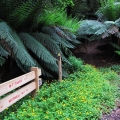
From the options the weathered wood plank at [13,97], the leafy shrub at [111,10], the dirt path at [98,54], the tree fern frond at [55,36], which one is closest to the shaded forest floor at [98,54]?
the dirt path at [98,54]

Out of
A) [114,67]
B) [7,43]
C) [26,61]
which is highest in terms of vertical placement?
[7,43]

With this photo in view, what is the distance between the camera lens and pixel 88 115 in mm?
3299

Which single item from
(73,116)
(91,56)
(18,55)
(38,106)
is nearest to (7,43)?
(18,55)

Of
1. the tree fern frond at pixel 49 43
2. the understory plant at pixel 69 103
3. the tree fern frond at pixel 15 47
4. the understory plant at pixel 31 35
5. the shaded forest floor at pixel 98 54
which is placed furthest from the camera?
the shaded forest floor at pixel 98 54

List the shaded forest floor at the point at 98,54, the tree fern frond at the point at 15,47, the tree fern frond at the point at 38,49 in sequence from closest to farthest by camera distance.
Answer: the tree fern frond at the point at 15,47 < the tree fern frond at the point at 38,49 < the shaded forest floor at the point at 98,54

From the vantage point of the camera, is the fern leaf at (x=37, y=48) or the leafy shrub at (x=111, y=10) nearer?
the fern leaf at (x=37, y=48)

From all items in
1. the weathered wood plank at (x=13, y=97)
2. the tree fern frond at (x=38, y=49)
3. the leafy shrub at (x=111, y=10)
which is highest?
the leafy shrub at (x=111, y=10)

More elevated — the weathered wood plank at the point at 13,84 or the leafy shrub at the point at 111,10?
the leafy shrub at the point at 111,10

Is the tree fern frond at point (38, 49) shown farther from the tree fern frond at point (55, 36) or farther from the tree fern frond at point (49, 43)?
the tree fern frond at point (55, 36)

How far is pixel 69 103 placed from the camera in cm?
351

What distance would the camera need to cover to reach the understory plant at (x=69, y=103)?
310cm

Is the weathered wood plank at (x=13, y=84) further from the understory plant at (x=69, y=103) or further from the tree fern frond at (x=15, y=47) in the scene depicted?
the tree fern frond at (x=15, y=47)

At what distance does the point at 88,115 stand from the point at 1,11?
2860mm

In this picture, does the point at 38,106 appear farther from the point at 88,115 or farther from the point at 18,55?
the point at 18,55
